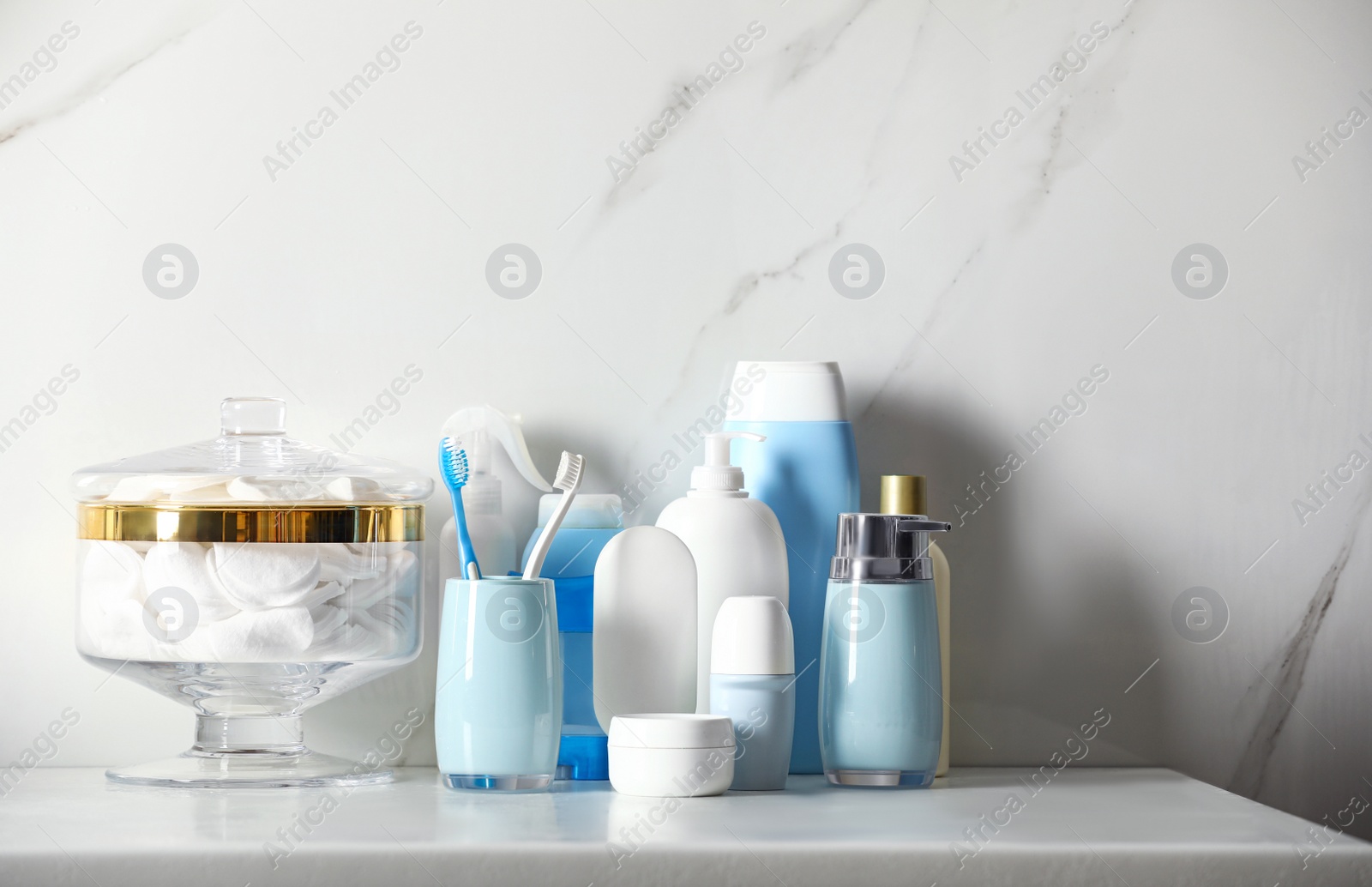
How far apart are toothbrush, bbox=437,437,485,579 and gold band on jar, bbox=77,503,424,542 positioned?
51 mm

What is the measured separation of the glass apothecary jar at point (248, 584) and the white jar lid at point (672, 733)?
17 centimetres

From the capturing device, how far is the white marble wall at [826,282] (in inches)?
33.5

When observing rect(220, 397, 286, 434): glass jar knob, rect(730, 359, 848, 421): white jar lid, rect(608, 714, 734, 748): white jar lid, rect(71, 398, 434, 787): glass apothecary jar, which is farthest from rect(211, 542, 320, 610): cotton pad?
rect(730, 359, 848, 421): white jar lid

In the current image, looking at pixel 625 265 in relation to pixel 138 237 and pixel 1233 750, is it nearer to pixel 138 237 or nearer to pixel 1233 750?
pixel 138 237

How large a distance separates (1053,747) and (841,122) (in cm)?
49

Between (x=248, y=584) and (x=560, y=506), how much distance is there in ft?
0.64

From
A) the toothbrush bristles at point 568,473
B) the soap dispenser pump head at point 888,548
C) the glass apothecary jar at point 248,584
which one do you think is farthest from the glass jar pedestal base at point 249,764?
the soap dispenser pump head at point 888,548

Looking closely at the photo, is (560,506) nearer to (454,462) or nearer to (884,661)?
(454,462)

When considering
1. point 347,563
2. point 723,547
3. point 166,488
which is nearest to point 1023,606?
point 723,547

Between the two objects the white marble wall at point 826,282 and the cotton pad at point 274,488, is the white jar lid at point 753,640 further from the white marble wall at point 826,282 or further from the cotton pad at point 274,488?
the cotton pad at point 274,488

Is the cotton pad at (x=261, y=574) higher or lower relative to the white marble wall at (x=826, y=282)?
lower

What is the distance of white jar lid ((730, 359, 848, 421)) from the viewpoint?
812mm

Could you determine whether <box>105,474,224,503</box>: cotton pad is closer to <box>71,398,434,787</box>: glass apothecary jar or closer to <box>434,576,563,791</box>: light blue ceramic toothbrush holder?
<box>71,398,434,787</box>: glass apothecary jar

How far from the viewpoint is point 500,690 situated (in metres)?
0.70
